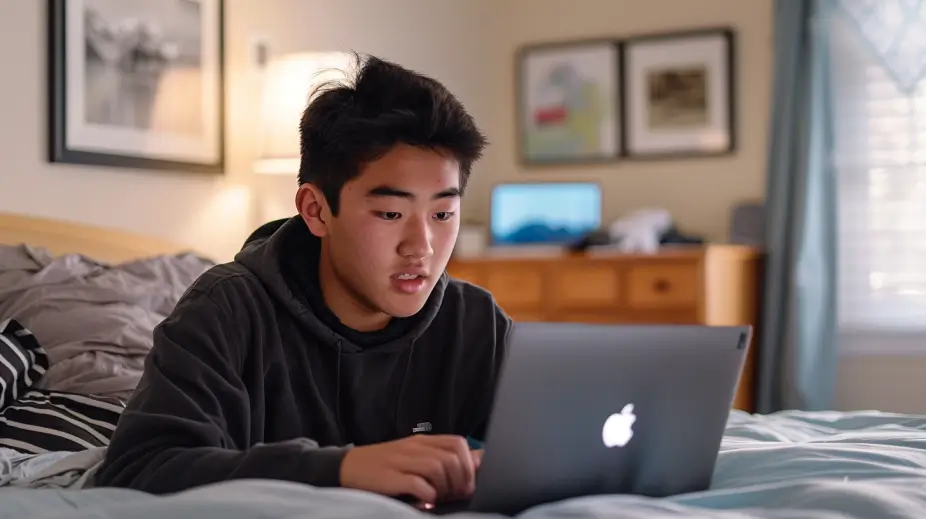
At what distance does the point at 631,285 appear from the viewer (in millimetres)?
3852

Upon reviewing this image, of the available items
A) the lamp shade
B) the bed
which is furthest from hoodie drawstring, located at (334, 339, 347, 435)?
the lamp shade

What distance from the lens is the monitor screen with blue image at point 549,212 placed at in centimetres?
438

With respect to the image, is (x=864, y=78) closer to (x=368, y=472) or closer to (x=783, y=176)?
(x=783, y=176)

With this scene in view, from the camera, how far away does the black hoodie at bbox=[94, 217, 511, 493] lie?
117cm

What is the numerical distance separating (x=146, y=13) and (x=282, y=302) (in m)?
1.77

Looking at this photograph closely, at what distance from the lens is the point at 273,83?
3117 mm

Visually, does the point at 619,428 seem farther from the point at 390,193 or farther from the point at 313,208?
the point at 313,208

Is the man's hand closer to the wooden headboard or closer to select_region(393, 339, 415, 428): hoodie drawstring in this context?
select_region(393, 339, 415, 428): hoodie drawstring

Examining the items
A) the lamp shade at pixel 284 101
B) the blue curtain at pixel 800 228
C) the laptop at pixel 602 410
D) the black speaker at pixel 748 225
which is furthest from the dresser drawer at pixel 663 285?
the laptop at pixel 602 410

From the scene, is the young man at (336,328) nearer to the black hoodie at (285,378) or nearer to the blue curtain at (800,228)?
the black hoodie at (285,378)

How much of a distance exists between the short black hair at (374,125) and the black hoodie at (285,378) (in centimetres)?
14

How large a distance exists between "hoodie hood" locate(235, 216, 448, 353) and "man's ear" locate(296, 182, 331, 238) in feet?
0.15

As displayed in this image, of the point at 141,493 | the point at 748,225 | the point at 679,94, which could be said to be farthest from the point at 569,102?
the point at 141,493

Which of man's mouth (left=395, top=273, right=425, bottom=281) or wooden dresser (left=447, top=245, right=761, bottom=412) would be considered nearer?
man's mouth (left=395, top=273, right=425, bottom=281)
